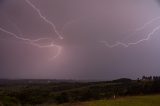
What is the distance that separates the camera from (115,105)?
36375mm

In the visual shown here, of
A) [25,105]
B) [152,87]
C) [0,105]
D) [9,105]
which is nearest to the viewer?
[0,105]

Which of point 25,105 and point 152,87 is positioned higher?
point 152,87

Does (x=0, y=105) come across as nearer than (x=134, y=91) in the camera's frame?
Yes

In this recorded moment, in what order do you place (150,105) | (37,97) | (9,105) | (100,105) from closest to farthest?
1. (150,105)
2. (100,105)
3. (9,105)
4. (37,97)

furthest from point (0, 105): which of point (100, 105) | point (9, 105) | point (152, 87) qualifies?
point (152, 87)

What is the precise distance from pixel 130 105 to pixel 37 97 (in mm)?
36577

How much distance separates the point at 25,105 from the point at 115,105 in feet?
79.5

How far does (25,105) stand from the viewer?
2194 inches

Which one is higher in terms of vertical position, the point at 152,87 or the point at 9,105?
the point at 152,87

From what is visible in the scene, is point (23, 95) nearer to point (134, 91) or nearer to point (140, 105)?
point (134, 91)

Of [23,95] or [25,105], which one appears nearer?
[25,105]

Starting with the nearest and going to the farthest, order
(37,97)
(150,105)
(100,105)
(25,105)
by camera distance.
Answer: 1. (150,105)
2. (100,105)
3. (25,105)
4. (37,97)

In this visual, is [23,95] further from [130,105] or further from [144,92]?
[130,105]

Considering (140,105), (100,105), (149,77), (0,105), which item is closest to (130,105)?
(140,105)
